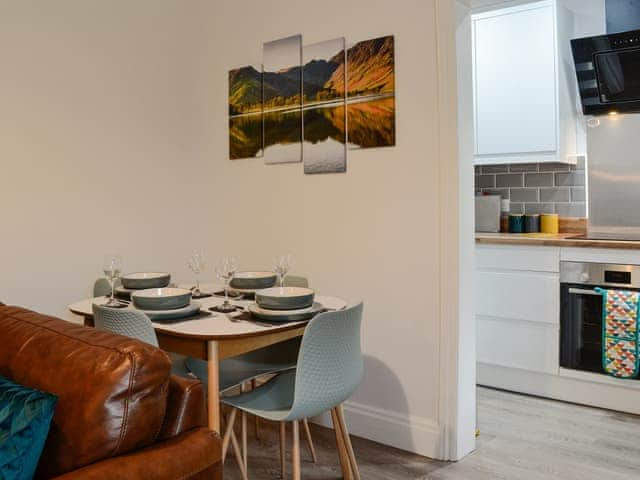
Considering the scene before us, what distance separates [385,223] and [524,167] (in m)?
1.86

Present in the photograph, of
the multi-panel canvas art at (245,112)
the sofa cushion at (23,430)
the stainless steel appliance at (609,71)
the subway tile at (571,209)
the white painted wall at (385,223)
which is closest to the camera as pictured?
the sofa cushion at (23,430)

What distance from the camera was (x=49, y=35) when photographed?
302 centimetres

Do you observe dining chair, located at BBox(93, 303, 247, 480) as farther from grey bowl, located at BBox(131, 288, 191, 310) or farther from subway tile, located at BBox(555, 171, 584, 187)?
subway tile, located at BBox(555, 171, 584, 187)

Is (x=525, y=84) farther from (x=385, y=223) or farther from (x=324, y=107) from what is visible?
(x=385, y=223)

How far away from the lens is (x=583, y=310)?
351 centimetres

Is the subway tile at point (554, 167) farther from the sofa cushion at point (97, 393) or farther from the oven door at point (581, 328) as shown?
the sofa cushion at point (97, 393)

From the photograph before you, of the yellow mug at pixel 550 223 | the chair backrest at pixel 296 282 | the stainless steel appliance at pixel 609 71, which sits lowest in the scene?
the chair backrest at pixel 296 282

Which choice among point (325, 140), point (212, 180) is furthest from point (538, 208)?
point (212, 180)

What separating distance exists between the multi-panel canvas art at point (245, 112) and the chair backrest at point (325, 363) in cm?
168

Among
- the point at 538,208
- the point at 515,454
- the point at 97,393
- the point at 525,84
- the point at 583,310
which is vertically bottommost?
the point at 515,454

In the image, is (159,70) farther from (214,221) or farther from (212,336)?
(212,336)

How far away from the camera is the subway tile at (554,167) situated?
4.21 meters

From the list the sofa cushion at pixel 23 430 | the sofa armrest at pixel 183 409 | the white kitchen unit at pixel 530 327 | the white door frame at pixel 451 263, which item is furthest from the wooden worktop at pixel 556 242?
the sofa cushion at pixel 23 430

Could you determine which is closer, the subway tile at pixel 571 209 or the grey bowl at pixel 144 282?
the grey bowl at pixel 144 282
